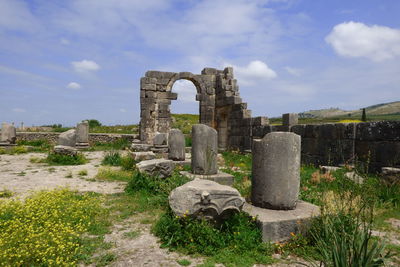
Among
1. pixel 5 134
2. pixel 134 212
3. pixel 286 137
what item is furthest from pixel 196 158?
pixel 5 134

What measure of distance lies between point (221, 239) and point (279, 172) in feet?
4.57

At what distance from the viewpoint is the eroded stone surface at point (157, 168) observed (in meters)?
7.23

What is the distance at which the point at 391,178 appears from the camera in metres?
6.50

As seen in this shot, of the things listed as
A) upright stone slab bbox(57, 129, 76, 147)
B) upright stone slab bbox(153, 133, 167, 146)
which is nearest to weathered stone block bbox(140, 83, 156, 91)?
upright stone slab bbox(153, 133, 167, 146)

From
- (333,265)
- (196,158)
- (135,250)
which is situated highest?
(196,158)

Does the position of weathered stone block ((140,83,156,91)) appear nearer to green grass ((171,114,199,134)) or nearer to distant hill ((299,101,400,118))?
green grass ((171,114,199,134))

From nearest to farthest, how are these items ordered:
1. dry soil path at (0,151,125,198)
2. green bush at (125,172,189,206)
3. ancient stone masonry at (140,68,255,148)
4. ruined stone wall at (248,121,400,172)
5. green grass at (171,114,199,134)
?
green bush at (125,172,189,206), dry soil path at (0,151,125,198), ruined stone wall at (248,121,400,172), ancient stone masonry at (140,68,255,148), green grass at (171,114,199,134)

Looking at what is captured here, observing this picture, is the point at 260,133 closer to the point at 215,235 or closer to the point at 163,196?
the point at 163,196

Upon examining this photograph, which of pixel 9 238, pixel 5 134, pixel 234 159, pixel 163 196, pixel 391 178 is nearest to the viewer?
pixel 9 238

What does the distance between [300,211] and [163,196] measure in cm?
295

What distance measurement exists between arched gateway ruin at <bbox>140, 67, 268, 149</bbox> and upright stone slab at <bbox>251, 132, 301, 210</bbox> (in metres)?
10.5

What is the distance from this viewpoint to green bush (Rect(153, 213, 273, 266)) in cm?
357

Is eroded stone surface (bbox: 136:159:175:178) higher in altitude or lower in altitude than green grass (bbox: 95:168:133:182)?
higher

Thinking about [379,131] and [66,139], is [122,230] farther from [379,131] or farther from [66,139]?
[66,139]
